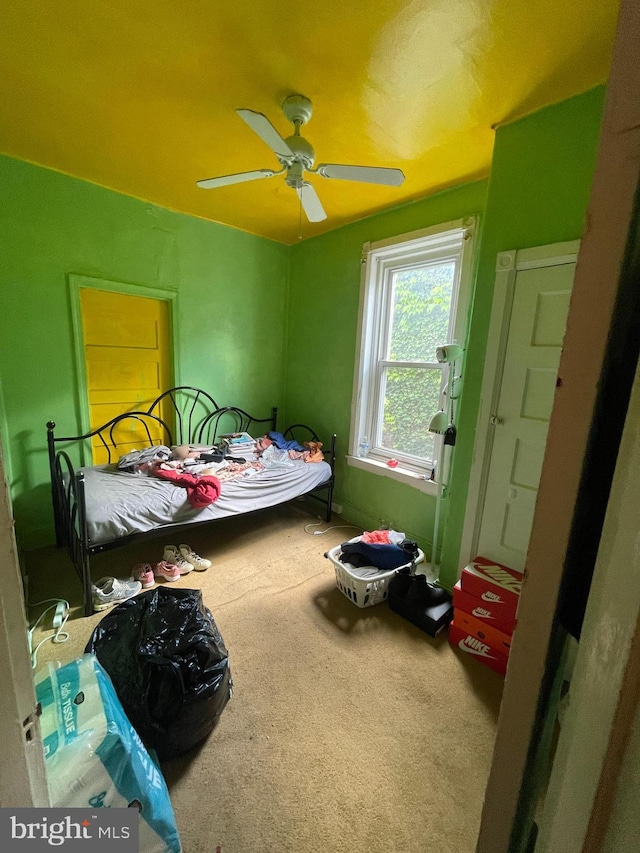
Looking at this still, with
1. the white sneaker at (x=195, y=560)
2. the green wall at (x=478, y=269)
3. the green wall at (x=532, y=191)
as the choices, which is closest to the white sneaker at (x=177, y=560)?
the white sneaker at (x=195, y=560)

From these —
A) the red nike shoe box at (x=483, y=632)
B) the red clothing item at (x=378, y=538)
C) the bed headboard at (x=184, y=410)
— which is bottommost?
the red nike shoe box at (x=483, y=632)

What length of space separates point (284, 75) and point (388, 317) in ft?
5.58

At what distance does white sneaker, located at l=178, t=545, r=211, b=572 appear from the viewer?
2.34 metres

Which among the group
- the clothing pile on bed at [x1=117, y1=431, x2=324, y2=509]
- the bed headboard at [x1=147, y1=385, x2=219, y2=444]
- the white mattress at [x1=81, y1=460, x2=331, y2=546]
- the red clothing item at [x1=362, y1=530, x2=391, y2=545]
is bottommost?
the red clothing item at [x1=362, y1=530, x2=391, y2=545]

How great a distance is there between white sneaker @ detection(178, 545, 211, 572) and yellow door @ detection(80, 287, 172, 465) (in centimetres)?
106

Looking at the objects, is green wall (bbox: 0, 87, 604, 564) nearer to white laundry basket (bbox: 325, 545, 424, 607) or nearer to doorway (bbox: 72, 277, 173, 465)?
doorway (bbox: 72, 277, 173, 465)

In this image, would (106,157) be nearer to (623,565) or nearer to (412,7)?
(412,7)

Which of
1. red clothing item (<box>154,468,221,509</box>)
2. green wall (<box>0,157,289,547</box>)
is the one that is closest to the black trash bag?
red clothing item (<box>154,468,221,509</box>)

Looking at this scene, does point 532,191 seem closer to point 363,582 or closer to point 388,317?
point 388,317

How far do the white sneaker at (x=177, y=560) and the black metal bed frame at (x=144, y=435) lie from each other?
38cm

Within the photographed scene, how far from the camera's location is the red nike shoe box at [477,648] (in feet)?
5.43

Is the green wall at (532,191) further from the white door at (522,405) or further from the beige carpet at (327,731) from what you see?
the beige carpet at (327,731)

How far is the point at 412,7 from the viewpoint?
3.91ft

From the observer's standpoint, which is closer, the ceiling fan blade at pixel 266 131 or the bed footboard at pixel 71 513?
the ceiling fan blade at pixel 266 131
